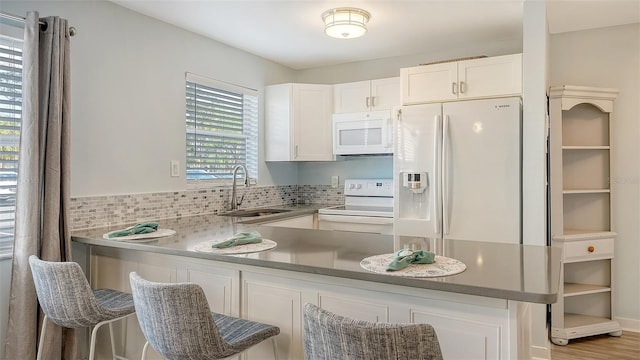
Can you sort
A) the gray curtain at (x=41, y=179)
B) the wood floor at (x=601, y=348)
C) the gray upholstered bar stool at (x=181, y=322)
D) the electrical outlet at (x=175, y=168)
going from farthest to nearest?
the electrical outlet at (x=175, y=168)
the wood floor at (x=601, y=348)
the gray curtain at (x=41, y=179)
the gray upholstered bar stool at (x=181, y=322)

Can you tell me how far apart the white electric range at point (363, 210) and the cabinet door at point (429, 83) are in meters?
0.93

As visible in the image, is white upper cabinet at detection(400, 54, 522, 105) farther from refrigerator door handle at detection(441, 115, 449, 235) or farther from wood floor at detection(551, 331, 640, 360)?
wood floor at detection(551, 331, 640, 360)

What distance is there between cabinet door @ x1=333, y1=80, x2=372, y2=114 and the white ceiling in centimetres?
32

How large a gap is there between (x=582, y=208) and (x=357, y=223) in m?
1.83

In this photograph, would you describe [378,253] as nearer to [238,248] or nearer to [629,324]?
[238,248]

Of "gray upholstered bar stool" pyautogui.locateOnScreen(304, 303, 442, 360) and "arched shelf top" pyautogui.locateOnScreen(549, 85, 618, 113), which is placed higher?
"arched shelf top" pyautogui.locateOnScreen(549, 85, 618, 113)

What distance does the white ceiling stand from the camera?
2.78m

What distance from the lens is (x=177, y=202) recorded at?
3.15 metres

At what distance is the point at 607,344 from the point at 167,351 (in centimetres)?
309

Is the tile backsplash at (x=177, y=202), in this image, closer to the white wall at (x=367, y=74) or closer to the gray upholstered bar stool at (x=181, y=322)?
the white wall at (x=367, y=74)

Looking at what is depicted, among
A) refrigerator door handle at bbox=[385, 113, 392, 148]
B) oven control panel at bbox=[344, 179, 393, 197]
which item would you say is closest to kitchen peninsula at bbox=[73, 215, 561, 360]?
refrigerator door handle at bbox=[385, 113, 392, 148]

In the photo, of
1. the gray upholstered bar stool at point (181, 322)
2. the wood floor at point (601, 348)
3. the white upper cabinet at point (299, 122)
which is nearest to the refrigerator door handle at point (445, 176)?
the wood floor at point (601, 348)

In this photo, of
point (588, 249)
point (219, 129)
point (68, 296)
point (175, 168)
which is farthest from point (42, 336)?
point (588, 249)

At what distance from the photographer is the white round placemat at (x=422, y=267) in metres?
1.42
